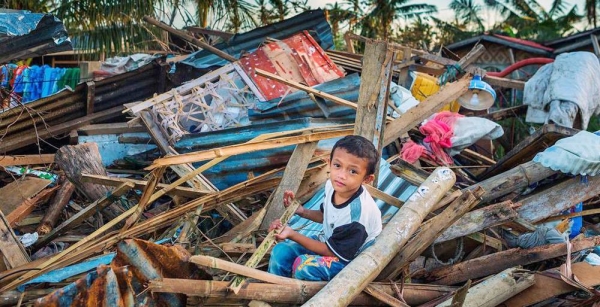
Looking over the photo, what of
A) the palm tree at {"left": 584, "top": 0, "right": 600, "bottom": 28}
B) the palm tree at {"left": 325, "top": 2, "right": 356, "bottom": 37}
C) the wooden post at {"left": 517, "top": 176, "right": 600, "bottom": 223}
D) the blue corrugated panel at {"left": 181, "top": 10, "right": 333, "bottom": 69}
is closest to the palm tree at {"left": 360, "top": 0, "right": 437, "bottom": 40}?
the palm tree at {"left": 325, "top": 2, "right": 356, "bottom": 37}

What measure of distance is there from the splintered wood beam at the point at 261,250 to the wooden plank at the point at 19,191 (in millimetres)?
3101

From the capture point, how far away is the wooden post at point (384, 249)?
377cm

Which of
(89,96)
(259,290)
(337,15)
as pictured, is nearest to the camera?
(259,290)

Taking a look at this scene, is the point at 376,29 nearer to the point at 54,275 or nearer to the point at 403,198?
the point at 403,198

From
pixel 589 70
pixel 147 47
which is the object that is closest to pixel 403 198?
pixel 589 70

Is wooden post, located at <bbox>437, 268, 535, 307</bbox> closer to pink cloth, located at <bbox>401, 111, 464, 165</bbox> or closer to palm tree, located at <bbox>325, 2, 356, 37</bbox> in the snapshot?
pink cloth, located at <bbox>401, 111, 464, 165</bbox>

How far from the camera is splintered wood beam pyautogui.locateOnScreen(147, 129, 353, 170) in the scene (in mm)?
4581

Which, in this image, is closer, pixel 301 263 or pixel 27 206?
pixel 301 263

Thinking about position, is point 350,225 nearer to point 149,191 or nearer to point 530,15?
point 149,191

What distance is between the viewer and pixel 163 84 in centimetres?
959

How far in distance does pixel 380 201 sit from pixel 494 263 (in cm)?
114

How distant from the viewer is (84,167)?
248 inches

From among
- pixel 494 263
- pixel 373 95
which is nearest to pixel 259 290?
pixel 494 263

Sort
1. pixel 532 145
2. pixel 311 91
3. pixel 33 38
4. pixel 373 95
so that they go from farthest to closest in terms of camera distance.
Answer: pixel 311 91, pixel 532 145, pixel 373 95, pixel 33 38
